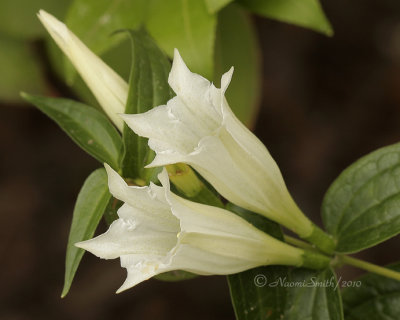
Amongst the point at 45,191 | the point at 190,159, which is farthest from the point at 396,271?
the point at 45,191

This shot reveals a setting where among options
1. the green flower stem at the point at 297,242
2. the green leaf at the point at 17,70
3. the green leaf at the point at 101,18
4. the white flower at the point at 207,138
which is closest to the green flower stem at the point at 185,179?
the white flower at the point at 207,138

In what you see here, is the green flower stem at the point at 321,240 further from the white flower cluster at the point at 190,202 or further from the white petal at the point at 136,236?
the white petal at the point at 136,236

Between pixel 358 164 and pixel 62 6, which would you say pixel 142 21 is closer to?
pixel 62 6

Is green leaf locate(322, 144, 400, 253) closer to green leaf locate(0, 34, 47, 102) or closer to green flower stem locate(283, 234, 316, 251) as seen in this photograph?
green flower stem locate(283, 234, 316, 251)

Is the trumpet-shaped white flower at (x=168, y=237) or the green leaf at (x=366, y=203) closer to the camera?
the trumpet-shaped white flower at (x=168, y=237)

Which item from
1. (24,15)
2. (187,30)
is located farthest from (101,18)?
(24,15)

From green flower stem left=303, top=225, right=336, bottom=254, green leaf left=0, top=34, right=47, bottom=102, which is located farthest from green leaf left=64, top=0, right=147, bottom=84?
green flower stem left=303, top=225, right=336, bottom=254
